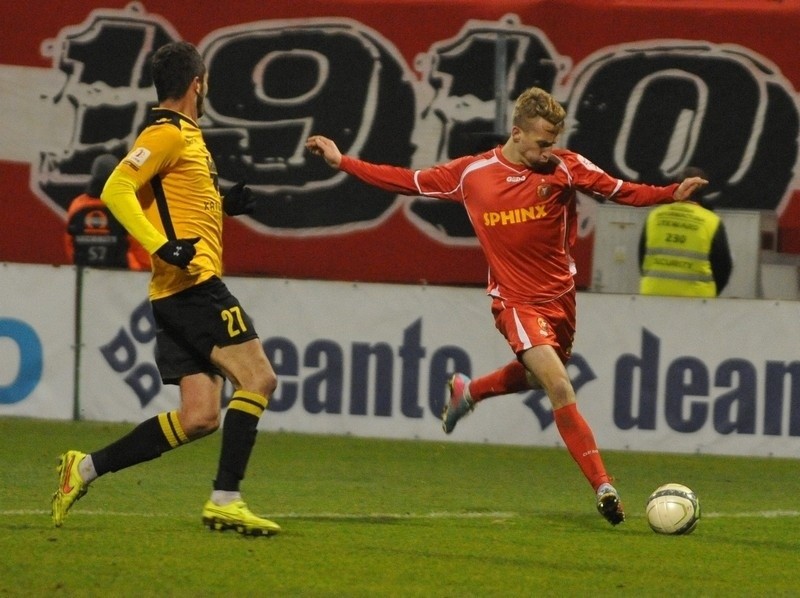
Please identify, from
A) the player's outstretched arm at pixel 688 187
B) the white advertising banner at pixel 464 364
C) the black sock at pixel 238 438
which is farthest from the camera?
the white advertising banner at pixel 464 364

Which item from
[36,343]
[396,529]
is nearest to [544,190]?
[396,529]

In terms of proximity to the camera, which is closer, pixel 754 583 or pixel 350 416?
pixel 754 583

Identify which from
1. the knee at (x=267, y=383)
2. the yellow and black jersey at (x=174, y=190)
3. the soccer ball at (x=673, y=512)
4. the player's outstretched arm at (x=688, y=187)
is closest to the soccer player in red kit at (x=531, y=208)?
the player's outstretched arm at (x=688, y=187)

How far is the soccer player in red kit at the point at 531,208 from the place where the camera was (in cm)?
766

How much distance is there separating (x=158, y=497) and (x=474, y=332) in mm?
3658

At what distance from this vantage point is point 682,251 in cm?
1231

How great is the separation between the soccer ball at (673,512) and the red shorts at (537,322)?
0.90 m

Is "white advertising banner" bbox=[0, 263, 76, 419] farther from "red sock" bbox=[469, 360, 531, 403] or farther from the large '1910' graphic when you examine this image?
"red sock" bbox=[469, 360, 531, 403]

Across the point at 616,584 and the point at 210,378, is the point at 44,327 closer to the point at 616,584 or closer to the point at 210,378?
the point at 210,378

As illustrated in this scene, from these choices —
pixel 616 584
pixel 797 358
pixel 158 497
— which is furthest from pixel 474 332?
pixel 616 584

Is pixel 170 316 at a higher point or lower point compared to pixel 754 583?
higher

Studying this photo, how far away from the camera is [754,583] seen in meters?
6.21

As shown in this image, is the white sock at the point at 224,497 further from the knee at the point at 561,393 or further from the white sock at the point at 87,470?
the knee at the point at 561,393

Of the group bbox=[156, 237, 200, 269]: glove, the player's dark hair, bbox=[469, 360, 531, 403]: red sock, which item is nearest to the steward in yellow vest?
bbox=[469, 360, 531, 403]: red sock
